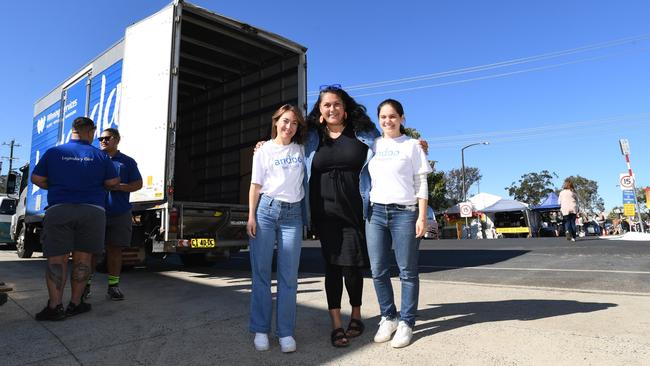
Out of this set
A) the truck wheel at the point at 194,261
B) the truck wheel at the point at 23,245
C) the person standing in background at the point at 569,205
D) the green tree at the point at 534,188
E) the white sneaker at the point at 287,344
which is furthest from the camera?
the green tree at the point at 534,188

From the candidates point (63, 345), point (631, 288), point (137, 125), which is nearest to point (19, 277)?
point (137, 125)

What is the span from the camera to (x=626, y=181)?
681 inches

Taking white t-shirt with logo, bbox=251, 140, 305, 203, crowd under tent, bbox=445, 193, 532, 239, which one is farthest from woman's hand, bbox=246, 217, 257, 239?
crowd under tent, bbox=445, 193, 532, 239

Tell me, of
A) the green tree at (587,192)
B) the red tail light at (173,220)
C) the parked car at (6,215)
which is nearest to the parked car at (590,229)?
the red tail light at (173,220)

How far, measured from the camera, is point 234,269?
7.91m

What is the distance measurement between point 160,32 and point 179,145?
4.21 metres

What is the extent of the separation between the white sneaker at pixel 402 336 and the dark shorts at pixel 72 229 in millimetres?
2857

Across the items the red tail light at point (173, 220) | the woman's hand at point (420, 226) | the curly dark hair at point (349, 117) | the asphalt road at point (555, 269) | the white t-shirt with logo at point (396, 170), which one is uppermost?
the curly dark hair at point (349, 117)

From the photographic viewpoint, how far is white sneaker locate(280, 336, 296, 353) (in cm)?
275

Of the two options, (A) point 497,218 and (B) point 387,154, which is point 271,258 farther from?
(A) point 497,218

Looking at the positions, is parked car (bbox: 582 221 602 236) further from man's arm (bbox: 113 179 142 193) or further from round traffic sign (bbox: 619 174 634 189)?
man's arm (bbox: 113 179 142 193)

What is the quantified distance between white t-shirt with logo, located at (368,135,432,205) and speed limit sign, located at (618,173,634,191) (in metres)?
18.1

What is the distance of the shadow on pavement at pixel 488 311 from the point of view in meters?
3.28

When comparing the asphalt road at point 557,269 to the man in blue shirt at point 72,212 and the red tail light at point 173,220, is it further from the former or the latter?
the man in blue shirt at point 72,212
